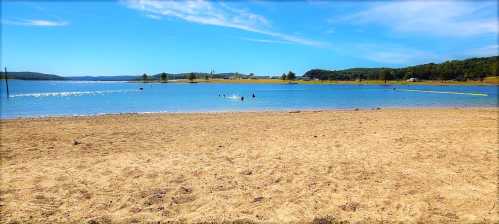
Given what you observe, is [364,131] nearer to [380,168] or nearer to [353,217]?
[380,168]

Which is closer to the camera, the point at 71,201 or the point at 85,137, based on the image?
the point at 71,201

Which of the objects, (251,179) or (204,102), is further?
(204,102)

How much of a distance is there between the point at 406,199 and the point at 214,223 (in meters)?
3.31

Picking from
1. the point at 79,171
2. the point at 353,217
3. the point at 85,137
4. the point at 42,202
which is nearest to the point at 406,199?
the point at 353,217

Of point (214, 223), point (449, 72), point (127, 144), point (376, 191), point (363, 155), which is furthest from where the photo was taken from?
point (449, 72)

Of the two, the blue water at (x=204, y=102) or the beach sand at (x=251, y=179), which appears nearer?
the beach sand at (x=251, y=179)

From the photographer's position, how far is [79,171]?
8016mm

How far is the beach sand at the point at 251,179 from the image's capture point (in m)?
5.63

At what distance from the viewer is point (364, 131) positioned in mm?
13883

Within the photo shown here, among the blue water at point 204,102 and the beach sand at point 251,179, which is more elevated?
the beach sand at point 251,179

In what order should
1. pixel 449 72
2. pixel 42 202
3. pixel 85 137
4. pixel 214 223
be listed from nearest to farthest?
pixel 214 223 → pixel 42 202 → pixel 85 137 → pixel 449 72

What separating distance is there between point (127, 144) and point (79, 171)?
3357 mm

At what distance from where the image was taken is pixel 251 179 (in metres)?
7.37

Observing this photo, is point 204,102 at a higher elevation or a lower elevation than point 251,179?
lower
